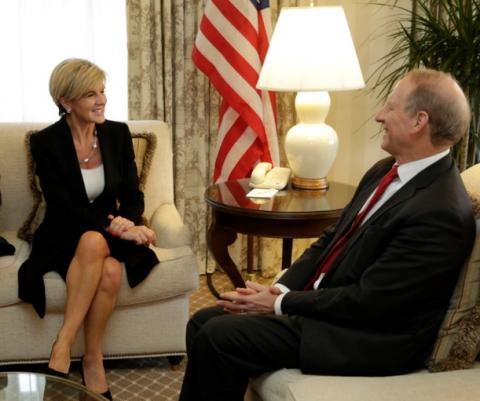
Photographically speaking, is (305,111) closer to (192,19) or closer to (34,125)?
(192,19)

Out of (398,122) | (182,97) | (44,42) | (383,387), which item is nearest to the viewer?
(383,387)

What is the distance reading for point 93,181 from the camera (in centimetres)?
257

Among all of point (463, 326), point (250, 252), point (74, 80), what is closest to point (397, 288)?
point (463, 326)

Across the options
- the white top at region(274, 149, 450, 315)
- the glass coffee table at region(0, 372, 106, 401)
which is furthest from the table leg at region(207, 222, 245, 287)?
the glass coffee table at region(0, 372, 106, 401)

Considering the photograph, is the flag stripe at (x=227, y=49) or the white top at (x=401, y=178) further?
the flag stripe at (x=227, y=49)

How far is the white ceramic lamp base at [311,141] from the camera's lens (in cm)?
272

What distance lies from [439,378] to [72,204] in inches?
60.2

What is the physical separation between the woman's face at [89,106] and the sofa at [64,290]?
1.10ft

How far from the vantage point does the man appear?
61.2 inches

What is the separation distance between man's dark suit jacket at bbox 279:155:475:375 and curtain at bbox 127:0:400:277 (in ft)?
6.34

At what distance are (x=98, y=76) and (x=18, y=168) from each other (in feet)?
1.97

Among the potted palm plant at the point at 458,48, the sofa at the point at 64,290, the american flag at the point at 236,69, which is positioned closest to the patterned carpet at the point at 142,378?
the sofa at the point at 64,290

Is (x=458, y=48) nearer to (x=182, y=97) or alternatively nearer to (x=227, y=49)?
(x=227, y=49)

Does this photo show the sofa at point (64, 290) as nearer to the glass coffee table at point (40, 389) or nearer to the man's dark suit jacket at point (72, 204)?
the man's dark suit jacket at point (72, 204)
